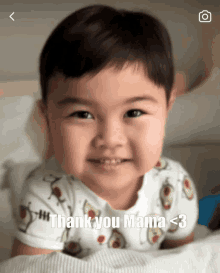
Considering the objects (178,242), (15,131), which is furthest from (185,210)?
(15,131)

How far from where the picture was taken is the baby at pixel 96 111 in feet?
0.62

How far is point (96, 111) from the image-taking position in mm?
190

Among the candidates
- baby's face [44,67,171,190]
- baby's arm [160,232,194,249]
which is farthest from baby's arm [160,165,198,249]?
baby's face [44,67,171,190]

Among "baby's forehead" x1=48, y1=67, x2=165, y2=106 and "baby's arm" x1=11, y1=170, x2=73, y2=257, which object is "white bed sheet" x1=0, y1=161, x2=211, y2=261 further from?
"baby's forehead" x1=48, y1=67, x2=165, y2=106

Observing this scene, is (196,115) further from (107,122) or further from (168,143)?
(107,122)

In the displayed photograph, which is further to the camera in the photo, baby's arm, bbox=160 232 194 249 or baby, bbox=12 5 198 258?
baby's arm, bbox=160 232 194 249

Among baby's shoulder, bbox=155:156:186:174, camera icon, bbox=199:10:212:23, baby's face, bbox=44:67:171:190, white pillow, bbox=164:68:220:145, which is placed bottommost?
baby's shoulder, bbox=155:156:186:174

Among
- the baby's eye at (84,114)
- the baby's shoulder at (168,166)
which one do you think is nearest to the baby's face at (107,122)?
the baby's eye at (84,114)

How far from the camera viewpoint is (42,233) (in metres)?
0.27

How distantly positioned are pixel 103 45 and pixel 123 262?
0.61 ft

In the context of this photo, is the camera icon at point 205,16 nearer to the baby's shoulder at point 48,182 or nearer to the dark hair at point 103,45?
the dark hair at point 103,45

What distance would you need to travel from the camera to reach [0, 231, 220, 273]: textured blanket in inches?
8.2

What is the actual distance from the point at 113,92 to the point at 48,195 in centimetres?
16

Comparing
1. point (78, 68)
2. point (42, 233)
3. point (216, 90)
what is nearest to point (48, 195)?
point (42, 233)
